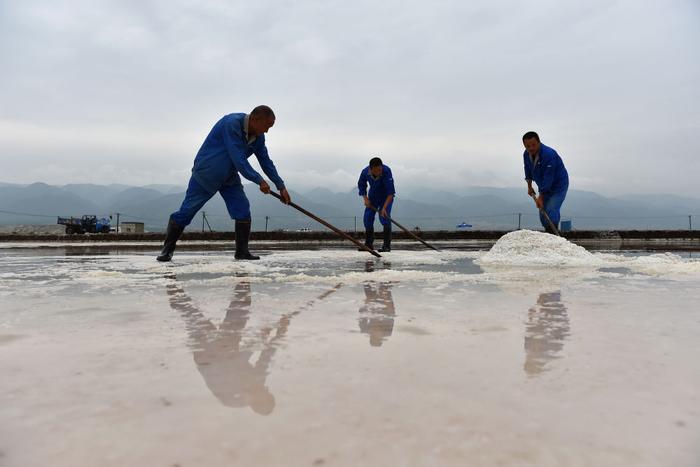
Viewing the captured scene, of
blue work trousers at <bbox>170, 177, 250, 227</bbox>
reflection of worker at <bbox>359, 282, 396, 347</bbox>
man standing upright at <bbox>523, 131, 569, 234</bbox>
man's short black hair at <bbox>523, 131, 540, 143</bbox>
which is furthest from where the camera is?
man standing upright at <bbox>523, 131, 569, 234</bbox>

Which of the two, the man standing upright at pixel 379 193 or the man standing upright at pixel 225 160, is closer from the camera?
the man standing upright at pixel 225 160

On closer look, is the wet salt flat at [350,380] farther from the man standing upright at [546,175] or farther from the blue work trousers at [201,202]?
the man standing upright at [546,175]

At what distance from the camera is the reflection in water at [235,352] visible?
1.03 m

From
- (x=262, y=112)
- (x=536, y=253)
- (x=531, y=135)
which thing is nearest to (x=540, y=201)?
(x=531, y=135)

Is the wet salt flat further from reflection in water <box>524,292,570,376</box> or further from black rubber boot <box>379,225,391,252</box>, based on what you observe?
black rubber boot <box>379,225,391,252</box>

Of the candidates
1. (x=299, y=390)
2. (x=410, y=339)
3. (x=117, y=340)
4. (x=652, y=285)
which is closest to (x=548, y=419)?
(x=299, y=390)

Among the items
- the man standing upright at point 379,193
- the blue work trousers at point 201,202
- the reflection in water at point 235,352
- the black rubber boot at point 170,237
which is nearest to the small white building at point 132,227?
the man standing upright at point 379,193

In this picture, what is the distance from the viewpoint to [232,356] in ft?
4.39

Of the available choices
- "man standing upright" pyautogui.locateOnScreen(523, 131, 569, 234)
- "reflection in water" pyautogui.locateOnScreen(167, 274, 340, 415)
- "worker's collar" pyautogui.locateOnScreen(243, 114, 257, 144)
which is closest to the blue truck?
"worker's collar" pyautogui.locateOnScreen(243, 114, 257, 144)

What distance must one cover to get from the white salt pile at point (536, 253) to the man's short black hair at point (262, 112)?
252 cm

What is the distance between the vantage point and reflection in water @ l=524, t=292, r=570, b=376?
1.28m

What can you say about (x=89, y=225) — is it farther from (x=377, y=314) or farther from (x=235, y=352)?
(x=235, y=352)

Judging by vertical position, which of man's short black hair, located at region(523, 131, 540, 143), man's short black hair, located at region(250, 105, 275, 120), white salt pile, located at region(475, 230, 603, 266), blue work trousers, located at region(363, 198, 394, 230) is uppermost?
man's short black hair, located at region(523, 131, 540, 143)

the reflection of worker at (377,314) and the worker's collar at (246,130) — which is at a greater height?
the worker's collar at (246,130)
